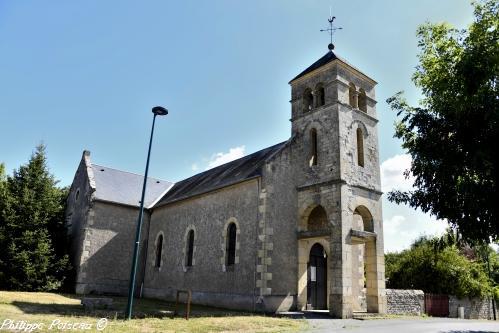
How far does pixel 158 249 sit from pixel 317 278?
34.5 feet

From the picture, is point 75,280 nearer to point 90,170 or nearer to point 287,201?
point 90,170

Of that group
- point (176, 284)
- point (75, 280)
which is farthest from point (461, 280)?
point (75, 280)

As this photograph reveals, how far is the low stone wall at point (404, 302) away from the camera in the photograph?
1770 cm

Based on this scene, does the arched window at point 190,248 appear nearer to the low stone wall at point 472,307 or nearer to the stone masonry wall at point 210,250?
the stone masonry wall at point 210,250

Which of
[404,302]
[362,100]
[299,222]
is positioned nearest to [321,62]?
[362,100]

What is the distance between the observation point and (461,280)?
22297 millimetres

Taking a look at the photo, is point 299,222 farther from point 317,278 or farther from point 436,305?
point 436,305

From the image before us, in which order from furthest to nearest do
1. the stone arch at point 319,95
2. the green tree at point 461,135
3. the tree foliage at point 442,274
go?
the tree foliage at point 442,274 < the stone arch at point 319,95 < the green tree at point 461,135

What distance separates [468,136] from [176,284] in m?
16.4

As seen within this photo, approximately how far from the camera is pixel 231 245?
18203 millimetres

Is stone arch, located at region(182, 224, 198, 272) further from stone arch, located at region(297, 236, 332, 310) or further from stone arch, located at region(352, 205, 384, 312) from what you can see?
stone arch, located at region(352, 205, 384, 312)

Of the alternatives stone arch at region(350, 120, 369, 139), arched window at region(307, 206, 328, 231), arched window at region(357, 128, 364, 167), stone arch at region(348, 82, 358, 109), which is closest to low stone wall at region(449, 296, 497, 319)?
arched window at region(307, 206, 328, 231)

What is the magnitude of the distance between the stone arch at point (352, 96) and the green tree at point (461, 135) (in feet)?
23.6

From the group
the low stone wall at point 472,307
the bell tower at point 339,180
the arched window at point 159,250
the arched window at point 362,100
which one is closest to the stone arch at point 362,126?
the bell tower at point 339,180
